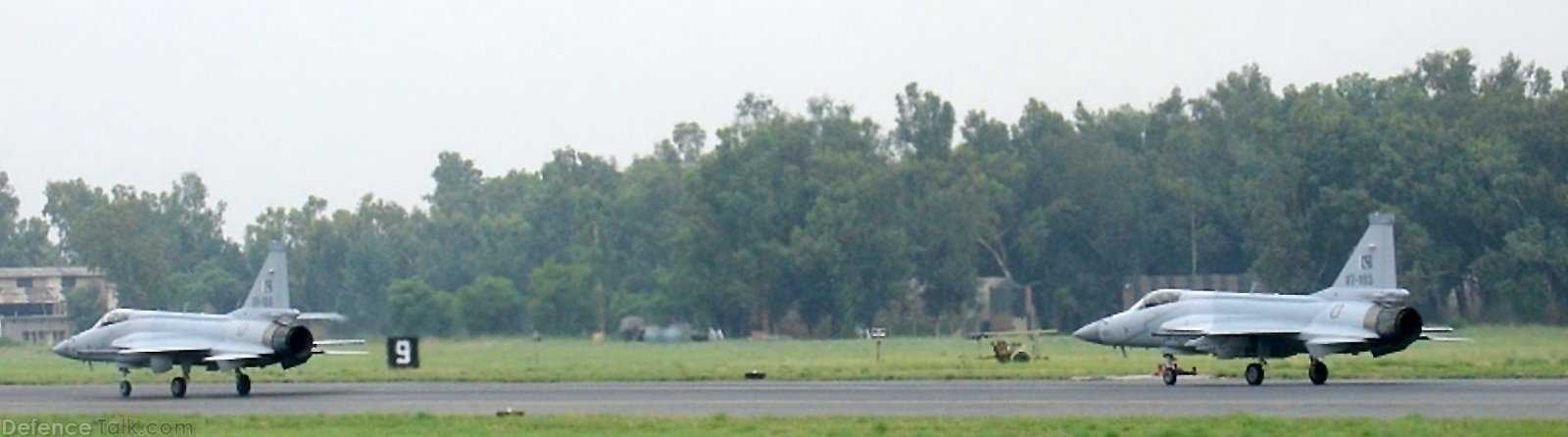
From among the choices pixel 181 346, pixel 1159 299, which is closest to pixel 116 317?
pixel 181 346

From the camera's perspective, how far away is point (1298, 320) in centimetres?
4147

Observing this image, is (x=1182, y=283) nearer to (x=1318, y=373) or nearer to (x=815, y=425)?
(x=1318, y=373)

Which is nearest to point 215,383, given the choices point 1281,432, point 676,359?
point 676,359

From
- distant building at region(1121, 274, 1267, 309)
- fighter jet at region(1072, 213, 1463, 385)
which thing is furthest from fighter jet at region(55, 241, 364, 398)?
distant building at region(1121, 274, 1267, 309)

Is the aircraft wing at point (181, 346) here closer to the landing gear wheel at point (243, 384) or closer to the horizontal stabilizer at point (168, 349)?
the horizontal stabilizer at point (168, 349)

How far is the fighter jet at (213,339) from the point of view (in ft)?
144

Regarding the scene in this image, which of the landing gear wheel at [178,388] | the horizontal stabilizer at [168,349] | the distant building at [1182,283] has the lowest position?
the landing gear wheel at [178,388]

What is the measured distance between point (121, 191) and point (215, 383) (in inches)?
2592

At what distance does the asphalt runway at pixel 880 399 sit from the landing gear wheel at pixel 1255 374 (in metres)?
0.39

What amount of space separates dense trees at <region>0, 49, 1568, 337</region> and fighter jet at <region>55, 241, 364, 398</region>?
25.7m

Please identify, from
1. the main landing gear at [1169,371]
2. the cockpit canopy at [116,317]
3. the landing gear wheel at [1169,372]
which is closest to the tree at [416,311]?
the cockpit canopy at [116,317]

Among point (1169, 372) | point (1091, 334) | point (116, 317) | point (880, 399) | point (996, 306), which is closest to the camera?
point (880, 399)

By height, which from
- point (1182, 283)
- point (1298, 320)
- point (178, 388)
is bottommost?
point (178, 388)

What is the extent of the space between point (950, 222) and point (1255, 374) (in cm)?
5787
